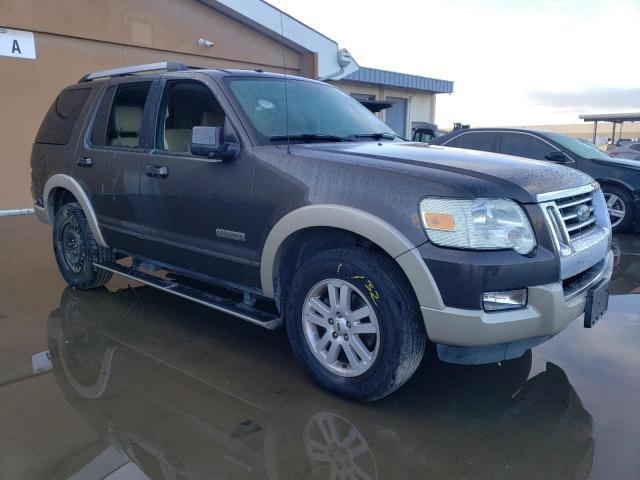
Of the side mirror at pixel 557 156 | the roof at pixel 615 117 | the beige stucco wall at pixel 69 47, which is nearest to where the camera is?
the side mirror at pixel 557 156

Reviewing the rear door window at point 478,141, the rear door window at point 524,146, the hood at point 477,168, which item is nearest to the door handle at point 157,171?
the hood at point 477,168

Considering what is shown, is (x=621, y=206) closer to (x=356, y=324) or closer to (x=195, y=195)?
(x=356, y=324)

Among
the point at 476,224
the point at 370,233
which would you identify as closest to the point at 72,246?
the point at 370,233

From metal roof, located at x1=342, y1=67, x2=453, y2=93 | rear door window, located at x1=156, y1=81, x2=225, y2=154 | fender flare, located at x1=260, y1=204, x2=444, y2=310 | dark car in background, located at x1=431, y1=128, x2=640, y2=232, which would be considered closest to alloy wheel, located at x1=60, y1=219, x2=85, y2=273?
rear door window, located at x1=156, y1=81, x2=225, y2=154

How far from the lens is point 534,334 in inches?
105

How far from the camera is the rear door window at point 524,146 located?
811cm

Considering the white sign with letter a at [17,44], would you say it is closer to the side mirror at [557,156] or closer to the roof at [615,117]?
the side mirror at [557,156]

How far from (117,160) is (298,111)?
1.59 metres

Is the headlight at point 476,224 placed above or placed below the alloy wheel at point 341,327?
above

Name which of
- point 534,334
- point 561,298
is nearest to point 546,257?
point 561,298

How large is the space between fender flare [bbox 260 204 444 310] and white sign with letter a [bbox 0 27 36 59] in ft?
26.8

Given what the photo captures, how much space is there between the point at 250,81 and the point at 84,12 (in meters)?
7.47

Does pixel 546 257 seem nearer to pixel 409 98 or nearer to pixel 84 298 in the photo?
pixel 84 298

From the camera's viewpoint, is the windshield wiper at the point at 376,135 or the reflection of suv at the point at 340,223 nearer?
the reflection of suv at the point at 340,223
